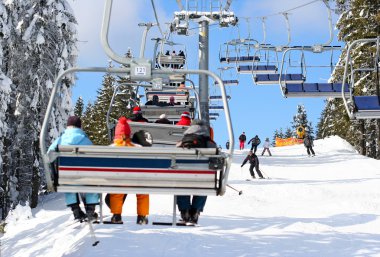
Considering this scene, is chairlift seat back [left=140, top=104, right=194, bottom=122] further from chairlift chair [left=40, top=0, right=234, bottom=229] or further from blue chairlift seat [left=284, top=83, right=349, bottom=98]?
chairlift chair [left=40, top=0, right=234, bottom=229]

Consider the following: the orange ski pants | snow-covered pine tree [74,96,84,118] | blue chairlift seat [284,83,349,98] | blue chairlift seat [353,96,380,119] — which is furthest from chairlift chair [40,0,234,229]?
snow-covered pine tree [74,96,84,118]

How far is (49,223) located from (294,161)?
18.8 metres

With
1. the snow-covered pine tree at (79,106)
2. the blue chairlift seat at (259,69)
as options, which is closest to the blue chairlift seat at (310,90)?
the blue chairlift seat at (259,69)

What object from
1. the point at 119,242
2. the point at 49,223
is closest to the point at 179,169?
the point at 119,242

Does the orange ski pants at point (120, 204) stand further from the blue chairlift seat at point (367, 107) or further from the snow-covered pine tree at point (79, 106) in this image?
the snow-covered pine tree at point (79, 106)

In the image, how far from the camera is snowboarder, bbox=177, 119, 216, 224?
709cm

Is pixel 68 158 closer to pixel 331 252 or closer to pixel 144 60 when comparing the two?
pixel 144 60

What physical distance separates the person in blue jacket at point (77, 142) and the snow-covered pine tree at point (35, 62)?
16.8m

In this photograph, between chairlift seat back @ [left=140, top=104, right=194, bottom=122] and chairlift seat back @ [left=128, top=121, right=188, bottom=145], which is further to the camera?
chairlift seat back @ [left=140, top=104, right=194, bottom=122]

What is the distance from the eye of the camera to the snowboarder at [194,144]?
7094 mm

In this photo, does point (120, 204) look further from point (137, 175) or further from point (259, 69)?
point (259, 69)

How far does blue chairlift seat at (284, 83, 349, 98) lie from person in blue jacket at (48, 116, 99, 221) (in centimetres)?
864

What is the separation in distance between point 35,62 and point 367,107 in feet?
57.4

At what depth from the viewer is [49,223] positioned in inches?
580
